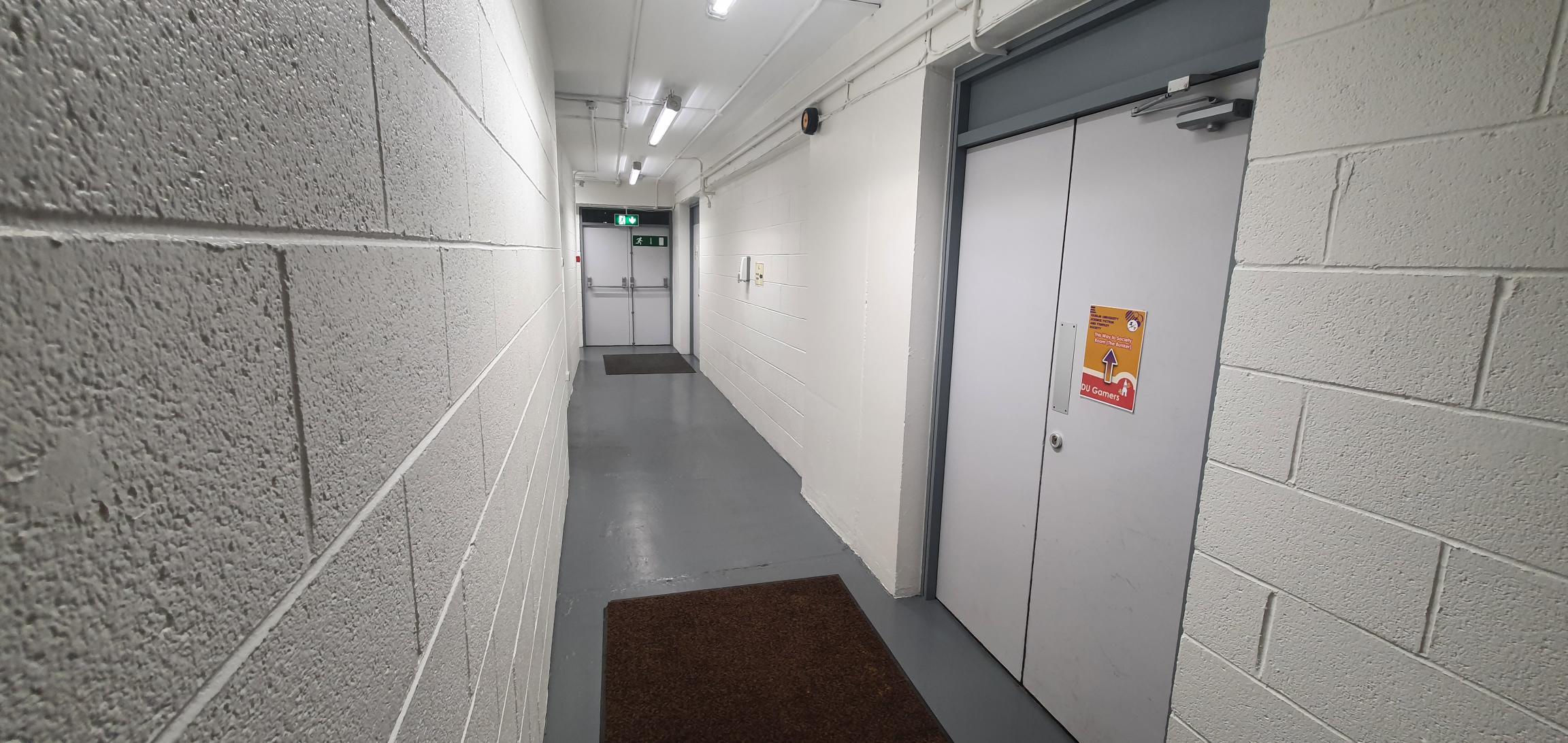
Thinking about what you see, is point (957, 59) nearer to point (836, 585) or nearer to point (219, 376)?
point (836, 585)

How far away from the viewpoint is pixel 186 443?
0.36 meters

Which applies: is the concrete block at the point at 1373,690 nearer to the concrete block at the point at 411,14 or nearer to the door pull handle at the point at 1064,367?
the door pull handle at the point at 1064,367

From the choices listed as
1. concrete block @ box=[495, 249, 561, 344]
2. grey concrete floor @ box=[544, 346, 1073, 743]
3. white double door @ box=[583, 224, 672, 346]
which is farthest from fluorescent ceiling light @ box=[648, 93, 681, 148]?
white double door @ box=[583, 224, 672, 346]

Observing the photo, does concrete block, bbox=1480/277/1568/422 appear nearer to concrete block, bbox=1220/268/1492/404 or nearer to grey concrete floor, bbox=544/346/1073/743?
concrete block, bbox=1220/268/1492/404

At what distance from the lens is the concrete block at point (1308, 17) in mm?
1137

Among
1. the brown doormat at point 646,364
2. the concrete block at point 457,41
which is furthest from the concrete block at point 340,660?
the brown doormat at point 646,364

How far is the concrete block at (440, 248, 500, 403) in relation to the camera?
99 centimetres

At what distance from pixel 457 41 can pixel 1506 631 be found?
76.3 inches

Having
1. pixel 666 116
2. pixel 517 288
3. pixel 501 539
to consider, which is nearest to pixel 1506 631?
pixel 501 539

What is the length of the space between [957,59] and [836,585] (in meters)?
2.42

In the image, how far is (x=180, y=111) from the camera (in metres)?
0.35

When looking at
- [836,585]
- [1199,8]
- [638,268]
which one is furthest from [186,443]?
[638,268]

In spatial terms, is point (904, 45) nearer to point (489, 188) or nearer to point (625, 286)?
point (489, 188)

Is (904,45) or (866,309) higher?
(904,45)
